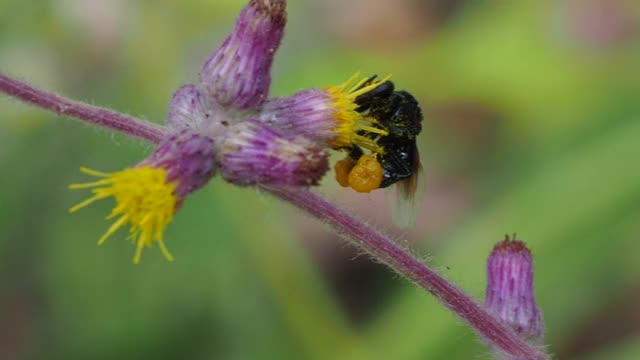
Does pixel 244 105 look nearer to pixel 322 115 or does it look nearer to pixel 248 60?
pixel 248 60

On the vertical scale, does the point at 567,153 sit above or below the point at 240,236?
above

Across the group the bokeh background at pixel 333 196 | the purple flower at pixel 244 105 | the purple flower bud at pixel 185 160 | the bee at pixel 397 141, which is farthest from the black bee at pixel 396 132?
the bokeh background at pixel 333 196

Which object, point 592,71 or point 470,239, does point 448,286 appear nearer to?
point 470,239

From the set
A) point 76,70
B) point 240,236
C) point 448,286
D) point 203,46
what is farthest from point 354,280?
point 448,286

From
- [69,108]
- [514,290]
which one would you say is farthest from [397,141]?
[69,108]

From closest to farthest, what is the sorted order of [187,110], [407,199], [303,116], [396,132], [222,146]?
[222,146] < [187,110] < [303,116] < [396,132] < [407,199]

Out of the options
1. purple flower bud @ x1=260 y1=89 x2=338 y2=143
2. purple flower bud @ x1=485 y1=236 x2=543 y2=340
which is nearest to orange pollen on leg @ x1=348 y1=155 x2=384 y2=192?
purple flower bud @ x1=260 y1=89 x2=338 y2=143

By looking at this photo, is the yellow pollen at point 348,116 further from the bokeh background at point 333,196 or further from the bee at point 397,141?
the bokeh background at point 333,196

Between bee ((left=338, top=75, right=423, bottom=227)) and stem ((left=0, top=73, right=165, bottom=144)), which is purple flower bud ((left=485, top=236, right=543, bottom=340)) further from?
stem ((left=0, top=73, right=165, bottom=144))
